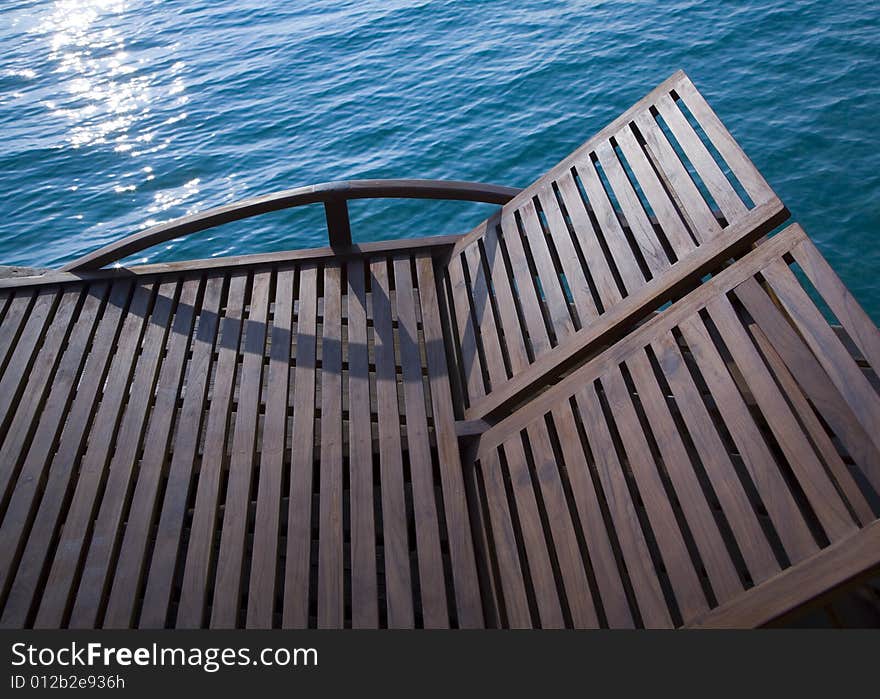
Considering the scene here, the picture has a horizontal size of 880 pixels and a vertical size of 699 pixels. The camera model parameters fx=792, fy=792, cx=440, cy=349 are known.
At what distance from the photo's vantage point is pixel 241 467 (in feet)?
10.2

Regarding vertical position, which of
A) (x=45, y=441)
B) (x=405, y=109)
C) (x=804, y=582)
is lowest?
(x=804, y=582)

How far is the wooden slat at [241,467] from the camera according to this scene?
2652mm

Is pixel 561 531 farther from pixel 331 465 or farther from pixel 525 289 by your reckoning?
pixel 525 289

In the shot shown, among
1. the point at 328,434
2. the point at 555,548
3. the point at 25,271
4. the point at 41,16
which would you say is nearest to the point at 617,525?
the point at 555,548

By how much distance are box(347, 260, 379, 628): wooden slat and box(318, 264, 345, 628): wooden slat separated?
47 mm

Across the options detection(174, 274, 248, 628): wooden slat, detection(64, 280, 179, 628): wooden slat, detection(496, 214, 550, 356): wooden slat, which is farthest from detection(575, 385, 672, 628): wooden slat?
detection(64, 280, 179, 628): wooden slat

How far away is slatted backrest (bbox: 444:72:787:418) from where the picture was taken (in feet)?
10.3

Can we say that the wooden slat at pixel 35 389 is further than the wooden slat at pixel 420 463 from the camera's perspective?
Yes

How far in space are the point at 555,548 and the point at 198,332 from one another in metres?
2.02

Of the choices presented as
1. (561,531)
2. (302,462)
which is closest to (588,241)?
(561,531)

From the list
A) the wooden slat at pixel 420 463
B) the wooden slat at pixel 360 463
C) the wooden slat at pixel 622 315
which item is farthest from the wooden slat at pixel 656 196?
the wooden slat at pixel 360 463

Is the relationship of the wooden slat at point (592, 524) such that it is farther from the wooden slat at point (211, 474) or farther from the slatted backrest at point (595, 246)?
the wooden slat at point (211, 474)

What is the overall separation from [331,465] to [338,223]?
144 cm

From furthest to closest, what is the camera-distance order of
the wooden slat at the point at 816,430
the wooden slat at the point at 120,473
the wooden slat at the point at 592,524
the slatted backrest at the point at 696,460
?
the wooden slat at the point at 120,473, the wooden slat at the point at 592,524, the slatted backrest at the point at 696,460, the wooden slat at the point at 816,430
